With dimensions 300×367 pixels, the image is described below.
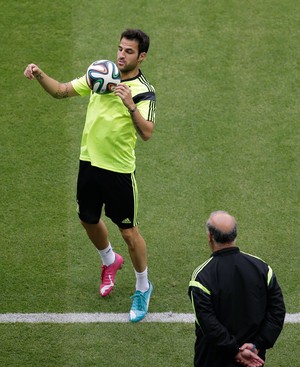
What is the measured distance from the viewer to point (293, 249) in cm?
804

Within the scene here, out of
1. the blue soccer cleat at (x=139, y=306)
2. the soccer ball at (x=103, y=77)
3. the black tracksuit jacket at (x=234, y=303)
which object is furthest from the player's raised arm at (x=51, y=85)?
the black tracksuit jacket at (x=234, y=303)

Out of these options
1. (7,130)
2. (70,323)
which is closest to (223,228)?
(70,323)

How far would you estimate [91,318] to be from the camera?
7.35 m

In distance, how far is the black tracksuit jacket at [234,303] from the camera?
17.9 ft

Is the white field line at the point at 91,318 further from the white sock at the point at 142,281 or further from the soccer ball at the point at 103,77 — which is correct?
the soccer ball at the point at 103,77

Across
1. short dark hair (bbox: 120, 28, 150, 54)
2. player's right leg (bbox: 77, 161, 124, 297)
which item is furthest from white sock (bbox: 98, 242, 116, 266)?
short dark hair (bbox: 120, 28, 150, 54)

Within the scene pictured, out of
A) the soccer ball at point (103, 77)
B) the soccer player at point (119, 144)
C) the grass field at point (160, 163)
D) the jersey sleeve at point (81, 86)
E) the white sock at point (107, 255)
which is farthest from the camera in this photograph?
the white sock at point (107, 255)

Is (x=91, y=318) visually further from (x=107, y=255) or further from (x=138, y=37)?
(x=138, y=37)

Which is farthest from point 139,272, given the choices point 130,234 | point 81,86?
point 81,86

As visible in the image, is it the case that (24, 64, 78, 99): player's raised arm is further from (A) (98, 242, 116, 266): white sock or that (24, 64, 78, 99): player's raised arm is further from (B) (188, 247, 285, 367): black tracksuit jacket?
(B) (188, 247, 285, 367): black tracksuit jacket

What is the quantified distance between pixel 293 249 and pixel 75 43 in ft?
13.2

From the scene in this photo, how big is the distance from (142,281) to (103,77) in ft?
6.50

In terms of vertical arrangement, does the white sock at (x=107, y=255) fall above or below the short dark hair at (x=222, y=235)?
below

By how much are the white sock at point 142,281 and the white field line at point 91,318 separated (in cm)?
25
